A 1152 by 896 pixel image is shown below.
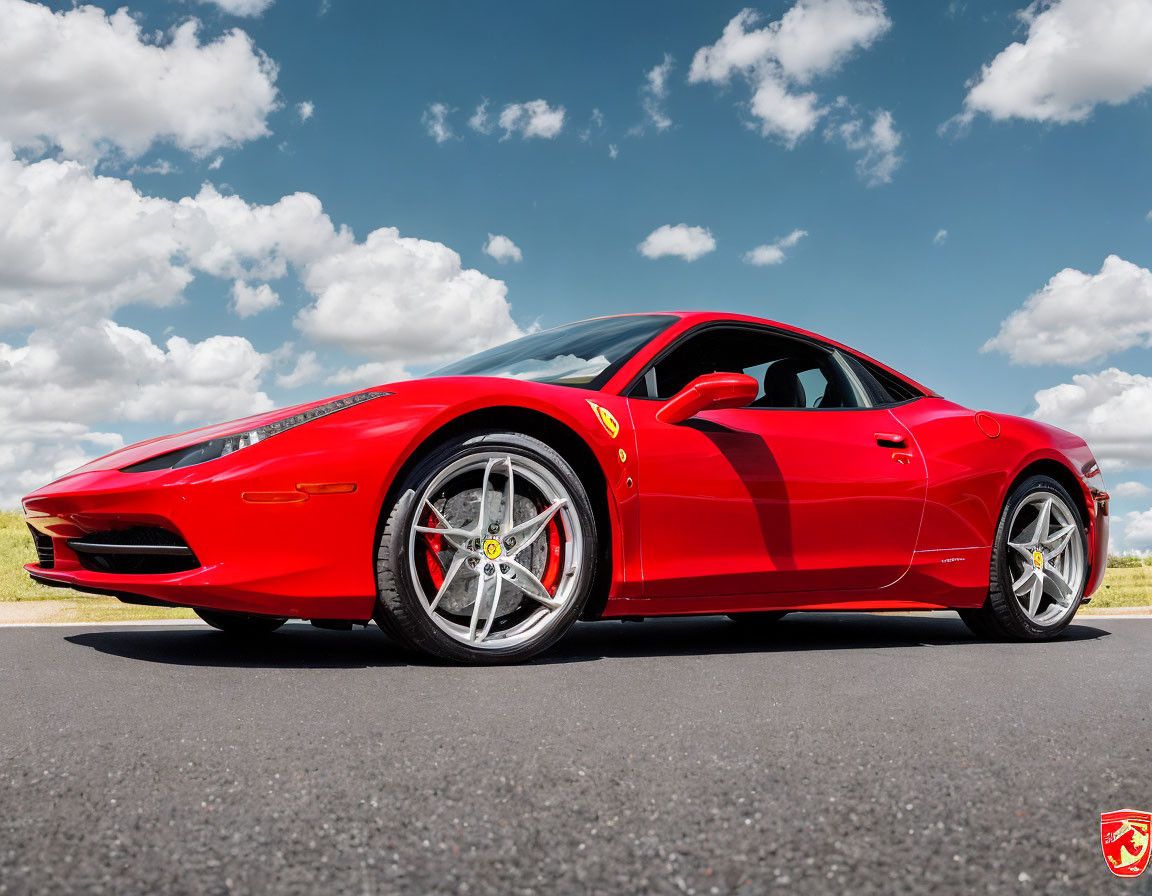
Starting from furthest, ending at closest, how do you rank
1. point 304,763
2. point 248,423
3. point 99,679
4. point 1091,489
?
point 1091,489, point 248,423, point 99,679, point 304,763

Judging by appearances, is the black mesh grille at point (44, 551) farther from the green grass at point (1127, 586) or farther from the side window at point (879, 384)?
the green grass at point (1127, 586)

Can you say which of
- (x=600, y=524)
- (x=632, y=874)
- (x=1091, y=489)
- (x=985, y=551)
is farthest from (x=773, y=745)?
(x=1091, y=489)

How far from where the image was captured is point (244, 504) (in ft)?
10.2

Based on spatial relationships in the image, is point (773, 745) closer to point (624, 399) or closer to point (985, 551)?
point (624, 399)

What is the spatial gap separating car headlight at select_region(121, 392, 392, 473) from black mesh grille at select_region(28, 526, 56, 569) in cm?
51

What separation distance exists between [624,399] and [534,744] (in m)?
1.80

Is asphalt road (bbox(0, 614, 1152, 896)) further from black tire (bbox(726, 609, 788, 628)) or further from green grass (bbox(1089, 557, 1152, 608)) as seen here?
green grass (bbox(1089, 557, 1152, 608))

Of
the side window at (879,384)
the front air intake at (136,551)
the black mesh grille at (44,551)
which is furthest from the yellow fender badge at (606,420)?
the black mesh grille at (44,551)

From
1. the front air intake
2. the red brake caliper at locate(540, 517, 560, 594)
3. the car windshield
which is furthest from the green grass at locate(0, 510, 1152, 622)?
the red brake caliper at locate(540, 517, 560, 594)

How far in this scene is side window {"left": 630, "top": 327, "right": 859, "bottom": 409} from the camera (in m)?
4.29

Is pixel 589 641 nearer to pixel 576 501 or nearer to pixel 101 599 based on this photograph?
pixel 576 501

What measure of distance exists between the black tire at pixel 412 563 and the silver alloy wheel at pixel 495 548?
0.02 m

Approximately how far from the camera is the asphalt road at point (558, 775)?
1.43 meters

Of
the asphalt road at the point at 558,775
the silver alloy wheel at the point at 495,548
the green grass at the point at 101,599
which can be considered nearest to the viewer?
the asphalt road at the point at 558,775
